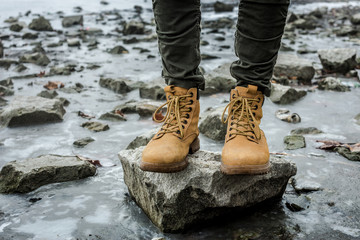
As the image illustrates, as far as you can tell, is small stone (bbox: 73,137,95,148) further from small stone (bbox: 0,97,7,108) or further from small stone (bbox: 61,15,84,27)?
small stone (bbox: 61,15,84,27)

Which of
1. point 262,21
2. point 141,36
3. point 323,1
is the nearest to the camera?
point 262,21

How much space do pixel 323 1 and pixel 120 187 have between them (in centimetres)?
2488

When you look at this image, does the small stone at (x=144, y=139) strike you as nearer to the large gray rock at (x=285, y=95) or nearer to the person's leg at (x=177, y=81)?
the person's leg at (x=177, y=81)

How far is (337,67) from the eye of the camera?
19.9 feet

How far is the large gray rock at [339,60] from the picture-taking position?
19.7 ft

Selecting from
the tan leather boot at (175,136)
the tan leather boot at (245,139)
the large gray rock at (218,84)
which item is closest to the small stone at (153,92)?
the large gray rock at (218,84)

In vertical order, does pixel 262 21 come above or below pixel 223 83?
above

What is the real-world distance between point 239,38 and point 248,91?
1.04 ft

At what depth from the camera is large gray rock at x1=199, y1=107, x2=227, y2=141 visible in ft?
11.5

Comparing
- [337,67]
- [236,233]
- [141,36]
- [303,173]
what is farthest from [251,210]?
[141,36]

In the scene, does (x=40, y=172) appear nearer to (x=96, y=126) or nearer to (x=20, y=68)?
(x=96, y=126)

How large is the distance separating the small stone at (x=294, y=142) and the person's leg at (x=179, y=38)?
1410 millimetres

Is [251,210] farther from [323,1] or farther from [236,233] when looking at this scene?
[323,1]

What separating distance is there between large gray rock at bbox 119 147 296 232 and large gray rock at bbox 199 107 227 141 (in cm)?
122
